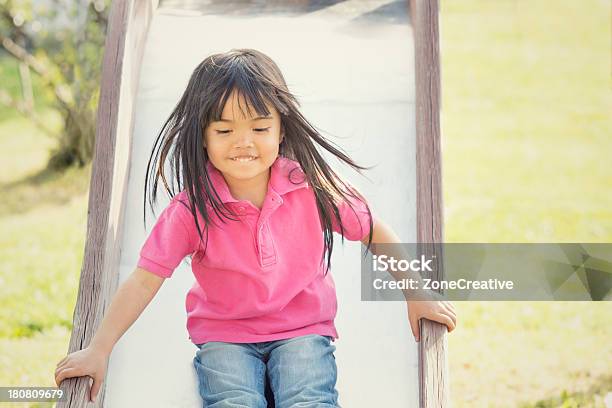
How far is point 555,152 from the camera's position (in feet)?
16.5

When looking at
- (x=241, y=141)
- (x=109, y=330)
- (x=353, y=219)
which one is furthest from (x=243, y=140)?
(x=109, y=330)

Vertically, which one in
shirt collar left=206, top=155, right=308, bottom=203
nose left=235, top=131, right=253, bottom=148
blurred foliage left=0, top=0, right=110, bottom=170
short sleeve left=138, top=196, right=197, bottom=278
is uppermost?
blurred foliage left=0, top=0, right=110, bottom=170

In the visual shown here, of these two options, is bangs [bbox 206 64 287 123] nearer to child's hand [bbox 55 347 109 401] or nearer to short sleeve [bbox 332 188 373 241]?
short sleeve [bbox 332 188 373 241]

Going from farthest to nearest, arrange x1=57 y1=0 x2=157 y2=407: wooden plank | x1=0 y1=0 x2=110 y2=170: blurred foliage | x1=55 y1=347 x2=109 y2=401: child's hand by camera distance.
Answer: x1=0 y1=0 x2=110 y2=170: blurred foliage < x1=57 y1=0 x2=157 y2=407: wooden plank < x1=55 y1=347 x2=109 y2=401: child's hand

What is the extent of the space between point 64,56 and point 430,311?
127 inches

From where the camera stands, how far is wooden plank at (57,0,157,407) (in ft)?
7.91

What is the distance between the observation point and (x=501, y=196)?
462 centimetres

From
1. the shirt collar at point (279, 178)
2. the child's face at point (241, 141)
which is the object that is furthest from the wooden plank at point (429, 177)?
the child's face at point (241, 141)

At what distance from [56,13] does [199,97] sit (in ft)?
9.89

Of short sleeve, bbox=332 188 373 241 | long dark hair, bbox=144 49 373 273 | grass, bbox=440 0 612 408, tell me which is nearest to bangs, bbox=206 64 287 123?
long dark hair, bbox=144 49 373 273

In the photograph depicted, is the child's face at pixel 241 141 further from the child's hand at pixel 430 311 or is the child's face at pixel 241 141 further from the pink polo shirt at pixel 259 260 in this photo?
the child's hand at pixel 430 311

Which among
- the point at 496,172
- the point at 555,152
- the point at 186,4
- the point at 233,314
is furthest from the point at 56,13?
the point at 233,314

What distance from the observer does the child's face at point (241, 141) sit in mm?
2164

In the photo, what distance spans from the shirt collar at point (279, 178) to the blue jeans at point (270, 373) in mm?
364
